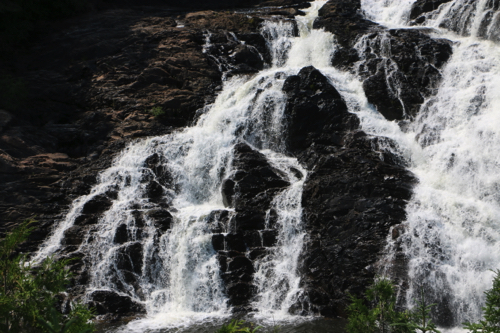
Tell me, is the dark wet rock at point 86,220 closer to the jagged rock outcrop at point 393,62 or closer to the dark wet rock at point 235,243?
the dark wet rock at point 235,243

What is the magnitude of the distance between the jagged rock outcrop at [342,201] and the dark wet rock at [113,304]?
5.54m

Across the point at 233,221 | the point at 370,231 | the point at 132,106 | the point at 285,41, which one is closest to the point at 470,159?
the point at 370,231

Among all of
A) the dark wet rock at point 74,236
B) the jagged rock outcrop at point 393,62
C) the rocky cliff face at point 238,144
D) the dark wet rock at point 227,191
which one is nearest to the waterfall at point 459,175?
the jagged rock outcrop at point 393,62

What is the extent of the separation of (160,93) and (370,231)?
13.7 m

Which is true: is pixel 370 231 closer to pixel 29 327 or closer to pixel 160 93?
pixel 29 327

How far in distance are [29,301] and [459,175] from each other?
14.8m

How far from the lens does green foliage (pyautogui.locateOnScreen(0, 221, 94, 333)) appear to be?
148 inches

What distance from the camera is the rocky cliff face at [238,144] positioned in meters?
14.4

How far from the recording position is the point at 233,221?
15.4 metres

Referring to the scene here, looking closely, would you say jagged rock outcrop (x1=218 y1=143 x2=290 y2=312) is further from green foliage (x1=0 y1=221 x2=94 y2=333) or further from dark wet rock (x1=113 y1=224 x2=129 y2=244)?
green foliage (x1=0 y1=221 x2=94 y2=333)

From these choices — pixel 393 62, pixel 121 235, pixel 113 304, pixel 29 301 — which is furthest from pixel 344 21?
pixel 29 301

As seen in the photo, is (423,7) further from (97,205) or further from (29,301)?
(29,301)

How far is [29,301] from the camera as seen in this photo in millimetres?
3939

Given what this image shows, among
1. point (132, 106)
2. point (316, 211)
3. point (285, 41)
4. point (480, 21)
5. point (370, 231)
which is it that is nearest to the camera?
point (370, 231)
